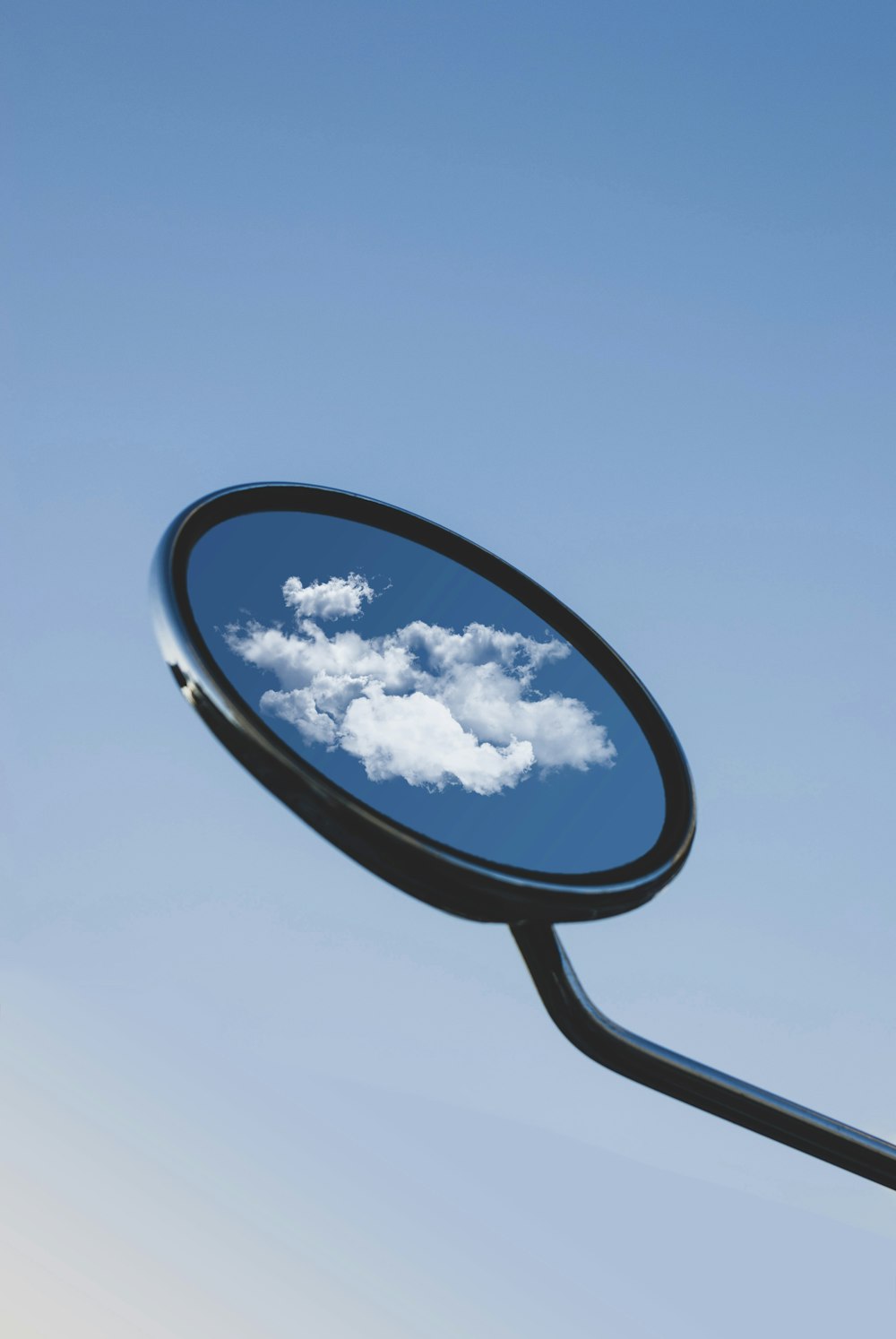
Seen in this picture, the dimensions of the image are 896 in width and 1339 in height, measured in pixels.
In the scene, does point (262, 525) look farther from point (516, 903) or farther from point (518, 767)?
point (516, 903)

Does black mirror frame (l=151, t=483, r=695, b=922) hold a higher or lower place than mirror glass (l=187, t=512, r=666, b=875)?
lower

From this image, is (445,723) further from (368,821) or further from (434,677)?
(368,821)

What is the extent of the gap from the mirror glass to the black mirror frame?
0.15 ft

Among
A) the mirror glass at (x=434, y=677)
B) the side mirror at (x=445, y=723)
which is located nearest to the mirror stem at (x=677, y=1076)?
the side mirror at (x=445, y=723)

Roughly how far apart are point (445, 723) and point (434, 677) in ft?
0.39

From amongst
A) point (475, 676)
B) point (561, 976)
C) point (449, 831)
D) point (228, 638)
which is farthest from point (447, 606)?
point (561, 976)

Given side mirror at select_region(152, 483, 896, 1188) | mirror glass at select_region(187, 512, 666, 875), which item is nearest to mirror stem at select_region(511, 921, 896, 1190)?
side mirror at select_region(152, 483, 896, 1188)

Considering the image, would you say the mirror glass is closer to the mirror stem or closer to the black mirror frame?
the black mirror frame

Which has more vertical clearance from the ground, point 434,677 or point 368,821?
point 434,677

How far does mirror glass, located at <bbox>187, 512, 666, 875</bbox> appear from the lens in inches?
77.4

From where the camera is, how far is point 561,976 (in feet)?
5.25

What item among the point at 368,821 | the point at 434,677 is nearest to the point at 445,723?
the point at 434,677

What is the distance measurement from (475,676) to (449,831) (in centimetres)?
68

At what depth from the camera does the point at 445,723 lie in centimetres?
225
